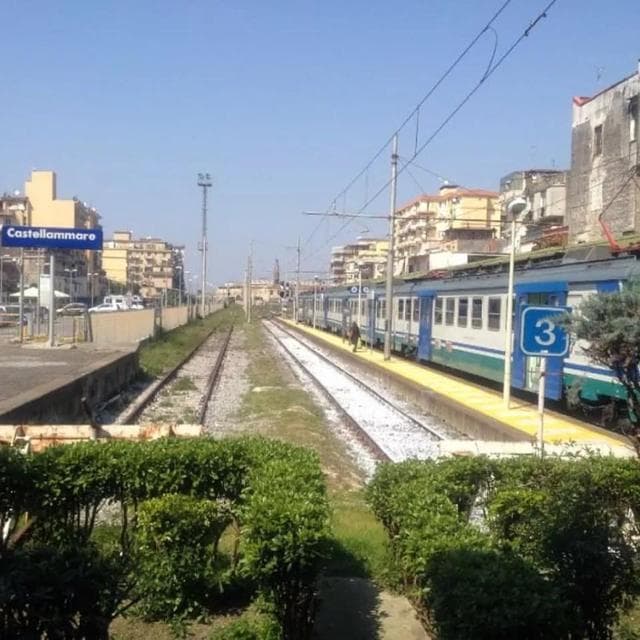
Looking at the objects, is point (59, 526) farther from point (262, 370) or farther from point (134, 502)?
point (262, 370)

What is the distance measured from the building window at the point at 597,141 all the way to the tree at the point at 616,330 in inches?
1563

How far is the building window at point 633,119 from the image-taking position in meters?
40.2

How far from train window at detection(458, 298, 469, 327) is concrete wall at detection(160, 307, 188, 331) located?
2253cm

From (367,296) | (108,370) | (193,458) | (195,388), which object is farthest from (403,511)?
(367,296)

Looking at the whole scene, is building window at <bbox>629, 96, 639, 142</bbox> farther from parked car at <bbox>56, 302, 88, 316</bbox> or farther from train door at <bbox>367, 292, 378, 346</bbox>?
parked car at <bbox>56, 302, 88, 316</bbox>

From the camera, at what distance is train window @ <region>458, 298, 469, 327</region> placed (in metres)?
22.9

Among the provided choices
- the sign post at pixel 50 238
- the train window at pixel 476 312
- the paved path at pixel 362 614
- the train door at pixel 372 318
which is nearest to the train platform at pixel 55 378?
the sign post at pixel 50 238

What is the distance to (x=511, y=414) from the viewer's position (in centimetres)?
1694

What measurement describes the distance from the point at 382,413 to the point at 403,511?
1452cm

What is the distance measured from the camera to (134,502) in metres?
5.95

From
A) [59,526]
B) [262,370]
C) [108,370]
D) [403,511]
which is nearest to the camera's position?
[403,511]

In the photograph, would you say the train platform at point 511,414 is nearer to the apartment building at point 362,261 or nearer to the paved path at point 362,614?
the paved path at point 362,614

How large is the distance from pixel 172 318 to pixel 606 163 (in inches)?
967

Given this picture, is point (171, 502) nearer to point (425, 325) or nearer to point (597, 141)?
point (425, 325)
